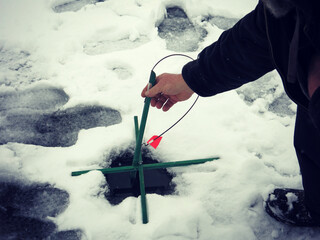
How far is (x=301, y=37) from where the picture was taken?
0.74 meters

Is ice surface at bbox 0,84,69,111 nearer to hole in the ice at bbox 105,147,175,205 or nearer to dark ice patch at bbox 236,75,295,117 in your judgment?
hole in the ice at bbox 105,147,175,205

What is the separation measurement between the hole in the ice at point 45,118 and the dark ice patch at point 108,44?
722 mm

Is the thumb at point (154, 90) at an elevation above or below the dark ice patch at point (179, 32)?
above

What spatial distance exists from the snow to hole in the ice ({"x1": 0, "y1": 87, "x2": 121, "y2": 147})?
0.8 inches

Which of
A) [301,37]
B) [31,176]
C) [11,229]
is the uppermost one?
[301,37]

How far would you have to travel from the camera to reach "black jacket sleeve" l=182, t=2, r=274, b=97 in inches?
41.3

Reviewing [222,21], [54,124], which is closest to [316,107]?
[54,124]

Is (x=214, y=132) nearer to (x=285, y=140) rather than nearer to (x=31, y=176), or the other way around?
(x=285, y=140)

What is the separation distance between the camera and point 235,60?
116cm

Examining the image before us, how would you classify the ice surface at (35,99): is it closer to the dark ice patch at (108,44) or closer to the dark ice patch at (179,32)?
the dark ice patch at (108,44)

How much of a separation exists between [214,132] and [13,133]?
1722mm

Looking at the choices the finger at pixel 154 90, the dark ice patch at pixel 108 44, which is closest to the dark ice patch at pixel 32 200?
the finger at pixel 154 90

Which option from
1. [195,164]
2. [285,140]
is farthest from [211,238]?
[285,140]

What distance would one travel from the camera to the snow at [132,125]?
4.89 ft
